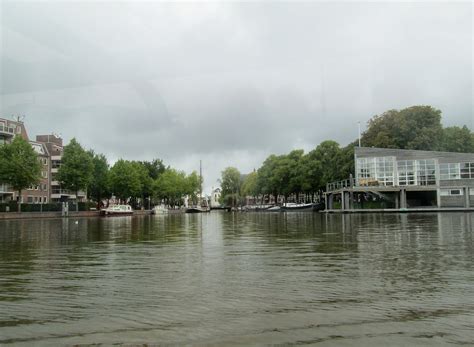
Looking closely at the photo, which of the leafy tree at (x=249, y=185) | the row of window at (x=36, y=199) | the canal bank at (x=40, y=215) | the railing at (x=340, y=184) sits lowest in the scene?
the canal bank at (x=40, y=215)

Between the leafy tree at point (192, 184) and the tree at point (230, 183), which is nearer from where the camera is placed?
the leafy tree at point (192, 184)

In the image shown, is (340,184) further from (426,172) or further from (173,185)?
(173,185)

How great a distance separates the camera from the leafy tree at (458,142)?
72.6m

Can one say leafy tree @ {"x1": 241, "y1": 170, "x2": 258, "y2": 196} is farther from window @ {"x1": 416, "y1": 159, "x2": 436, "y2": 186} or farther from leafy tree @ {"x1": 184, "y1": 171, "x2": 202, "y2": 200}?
window @ {"x1": 416, "y1": 159, "x2": 436, "y2": 186}

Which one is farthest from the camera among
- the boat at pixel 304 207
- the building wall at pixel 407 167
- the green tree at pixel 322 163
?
the boat at pixel 304 207

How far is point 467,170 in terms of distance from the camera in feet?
214

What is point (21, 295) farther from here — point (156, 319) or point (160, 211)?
point (160, 211)

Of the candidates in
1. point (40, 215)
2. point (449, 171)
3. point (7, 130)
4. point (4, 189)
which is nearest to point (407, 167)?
point (449, 171)

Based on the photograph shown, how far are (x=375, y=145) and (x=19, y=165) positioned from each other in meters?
57.1

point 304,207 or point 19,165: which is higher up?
point 19,165

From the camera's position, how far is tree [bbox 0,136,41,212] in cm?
7281

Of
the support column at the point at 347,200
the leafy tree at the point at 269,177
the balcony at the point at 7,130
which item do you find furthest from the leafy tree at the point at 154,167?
the support column at the point at 347,200

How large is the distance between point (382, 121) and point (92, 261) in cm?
7130

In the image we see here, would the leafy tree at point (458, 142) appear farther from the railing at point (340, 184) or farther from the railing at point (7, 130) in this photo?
the railing at point (7, 130)
